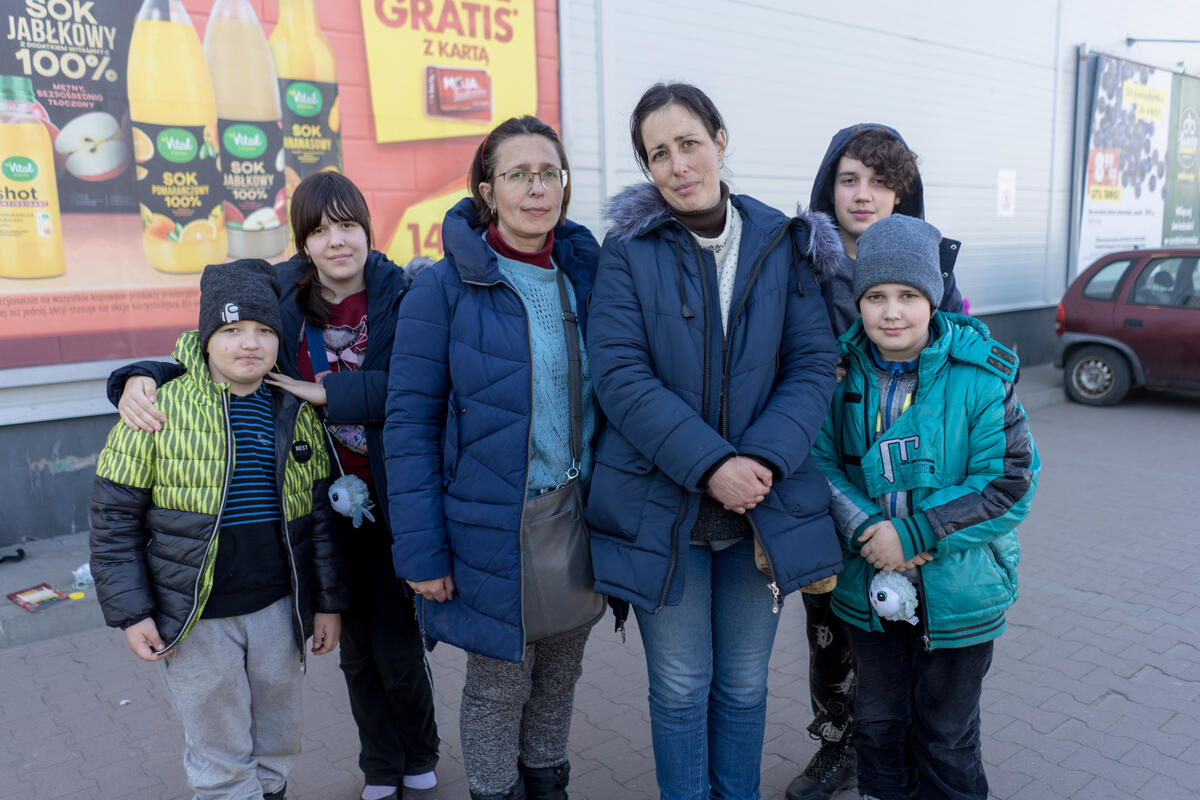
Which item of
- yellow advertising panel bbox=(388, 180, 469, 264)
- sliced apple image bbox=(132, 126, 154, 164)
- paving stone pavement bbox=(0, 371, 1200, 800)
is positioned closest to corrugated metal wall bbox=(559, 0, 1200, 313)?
yellow advertising panel bbox=(388, 180, 469, 264)

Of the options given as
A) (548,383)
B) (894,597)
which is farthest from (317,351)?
(894,597)

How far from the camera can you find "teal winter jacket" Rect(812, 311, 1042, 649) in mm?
2230

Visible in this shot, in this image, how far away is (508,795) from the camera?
244cm

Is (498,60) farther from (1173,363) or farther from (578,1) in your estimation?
(1173,363)

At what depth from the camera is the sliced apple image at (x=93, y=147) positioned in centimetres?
486

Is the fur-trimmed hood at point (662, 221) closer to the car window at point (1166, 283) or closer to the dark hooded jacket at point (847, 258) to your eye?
the dark hooded jacket at point (847, 258)

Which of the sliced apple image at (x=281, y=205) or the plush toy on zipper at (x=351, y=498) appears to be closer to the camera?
the plush toy on zipper at (x=351, y=498)

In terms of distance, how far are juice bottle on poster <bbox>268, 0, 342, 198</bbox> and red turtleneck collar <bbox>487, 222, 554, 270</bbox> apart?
3.61m

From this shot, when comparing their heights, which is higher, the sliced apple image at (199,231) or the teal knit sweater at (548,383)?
the sliced apple image at (199,231)

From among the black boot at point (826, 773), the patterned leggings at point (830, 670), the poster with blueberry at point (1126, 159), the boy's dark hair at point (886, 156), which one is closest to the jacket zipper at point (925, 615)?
the patterned leggings at point (830, 670)

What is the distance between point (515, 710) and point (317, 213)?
4.95 ft

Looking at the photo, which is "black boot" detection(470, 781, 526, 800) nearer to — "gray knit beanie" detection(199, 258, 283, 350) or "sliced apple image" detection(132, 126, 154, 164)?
"gray knit beanie" detection(199, 258, 283, 350)

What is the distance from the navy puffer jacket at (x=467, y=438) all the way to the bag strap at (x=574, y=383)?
0.13m

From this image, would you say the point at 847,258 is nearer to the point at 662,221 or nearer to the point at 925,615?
the point at 662,221
